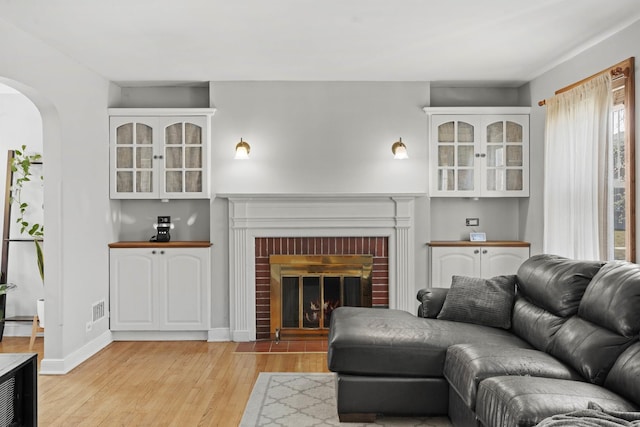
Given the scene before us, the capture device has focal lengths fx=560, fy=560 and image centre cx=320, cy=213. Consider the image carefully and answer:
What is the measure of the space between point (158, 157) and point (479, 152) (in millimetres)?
3157

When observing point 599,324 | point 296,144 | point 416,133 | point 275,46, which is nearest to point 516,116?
point 416,133

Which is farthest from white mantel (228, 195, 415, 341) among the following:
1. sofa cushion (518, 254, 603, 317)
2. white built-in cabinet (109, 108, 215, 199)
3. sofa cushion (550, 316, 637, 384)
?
sofa cushion (550, 316, 637, 384)

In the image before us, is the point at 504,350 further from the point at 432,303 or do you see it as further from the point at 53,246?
the point at 53,246

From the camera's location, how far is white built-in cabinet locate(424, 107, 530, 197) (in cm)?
550

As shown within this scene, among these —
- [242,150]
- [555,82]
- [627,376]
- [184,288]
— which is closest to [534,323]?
[627,376]

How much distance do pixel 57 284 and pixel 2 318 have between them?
5.52 ft

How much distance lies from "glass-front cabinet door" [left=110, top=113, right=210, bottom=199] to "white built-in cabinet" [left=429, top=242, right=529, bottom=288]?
2.35 m

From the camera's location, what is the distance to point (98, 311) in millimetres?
5160

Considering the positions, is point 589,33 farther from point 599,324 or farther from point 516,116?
point 599,324

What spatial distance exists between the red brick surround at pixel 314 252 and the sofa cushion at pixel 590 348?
96.7 inches

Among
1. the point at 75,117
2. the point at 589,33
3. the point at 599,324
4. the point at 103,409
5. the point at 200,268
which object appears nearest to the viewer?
the point at 599,324

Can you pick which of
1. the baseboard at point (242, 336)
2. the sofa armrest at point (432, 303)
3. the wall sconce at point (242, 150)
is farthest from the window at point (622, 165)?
A: the baseboard at point (242, 336)

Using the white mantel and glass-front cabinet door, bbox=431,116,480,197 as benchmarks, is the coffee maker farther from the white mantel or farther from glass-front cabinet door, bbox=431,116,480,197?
glass-front cabinet door, bbox=431,116,480,197

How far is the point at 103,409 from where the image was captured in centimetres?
363
